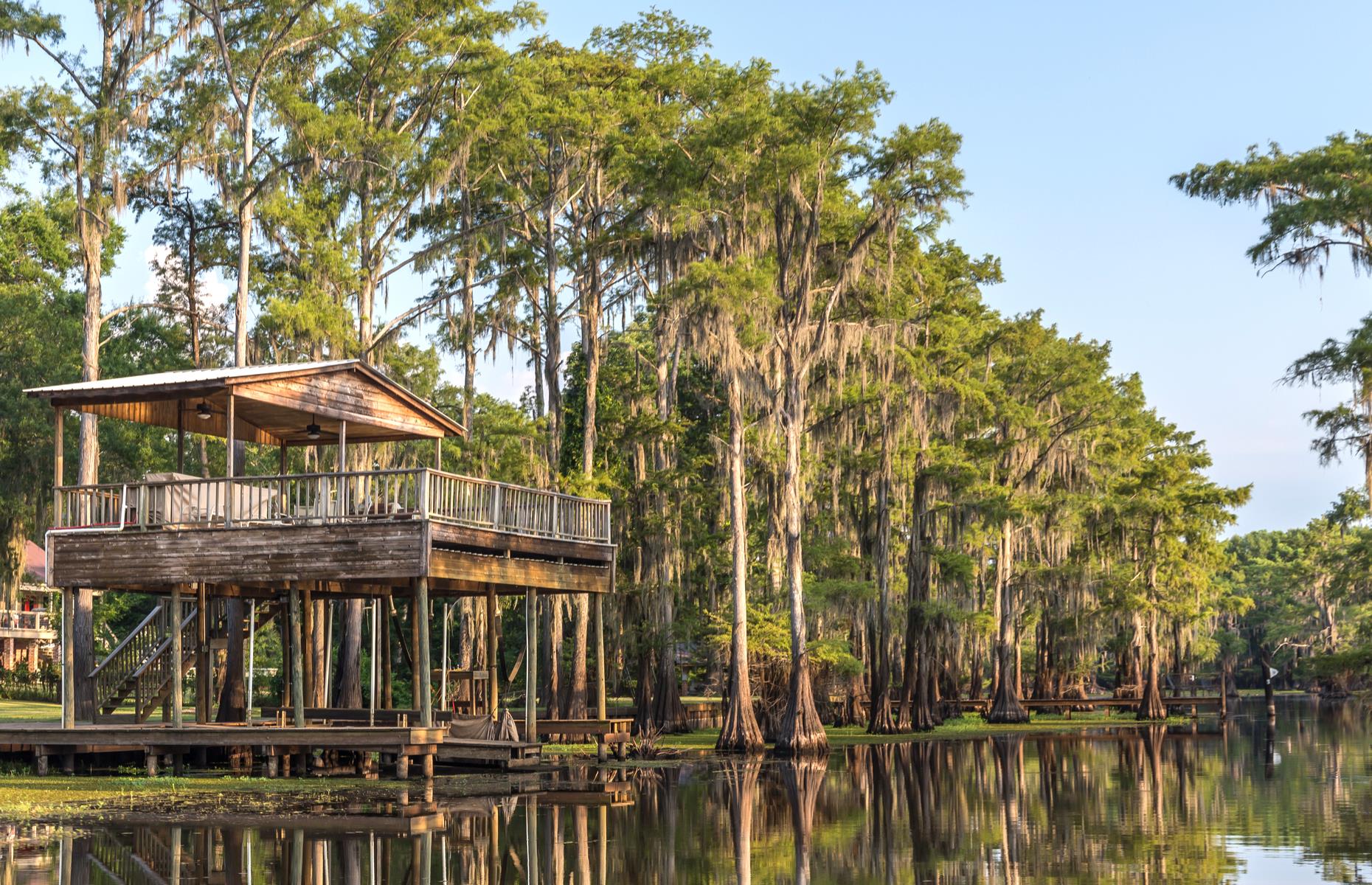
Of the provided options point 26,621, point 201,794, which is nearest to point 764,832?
A: point 201,794

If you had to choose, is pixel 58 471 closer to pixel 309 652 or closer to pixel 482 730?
pixel 482 730

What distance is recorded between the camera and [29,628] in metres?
56.9

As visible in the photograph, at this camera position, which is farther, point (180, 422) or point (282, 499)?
point (180, 422)

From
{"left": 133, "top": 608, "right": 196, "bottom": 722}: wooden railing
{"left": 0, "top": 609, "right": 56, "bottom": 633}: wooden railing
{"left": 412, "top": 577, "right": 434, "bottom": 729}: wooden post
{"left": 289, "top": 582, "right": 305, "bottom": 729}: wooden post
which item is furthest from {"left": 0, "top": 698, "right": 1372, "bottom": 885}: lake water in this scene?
{"left": 0, "top": 609, "right": 56, "bottom": 633}: wooden railing

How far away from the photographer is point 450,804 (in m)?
20.7

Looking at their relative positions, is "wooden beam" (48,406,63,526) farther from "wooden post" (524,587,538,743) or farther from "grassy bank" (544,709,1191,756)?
"grassy bank" (544,709,1191,756)

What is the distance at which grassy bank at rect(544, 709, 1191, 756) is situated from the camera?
36.6 metres

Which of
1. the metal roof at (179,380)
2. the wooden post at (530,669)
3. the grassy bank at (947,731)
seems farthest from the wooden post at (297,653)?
the grassy bank at (947,731)

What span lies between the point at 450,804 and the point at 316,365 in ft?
28.0

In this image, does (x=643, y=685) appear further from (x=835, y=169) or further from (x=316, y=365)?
(x=316, y=365)

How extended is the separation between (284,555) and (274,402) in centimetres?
270

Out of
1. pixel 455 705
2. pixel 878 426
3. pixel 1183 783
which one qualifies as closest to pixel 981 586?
pixel 878 426

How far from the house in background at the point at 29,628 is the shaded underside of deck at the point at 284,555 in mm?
28085

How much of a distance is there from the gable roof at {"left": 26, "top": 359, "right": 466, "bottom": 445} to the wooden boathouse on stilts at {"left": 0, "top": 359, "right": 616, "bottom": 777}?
1.6 inches
